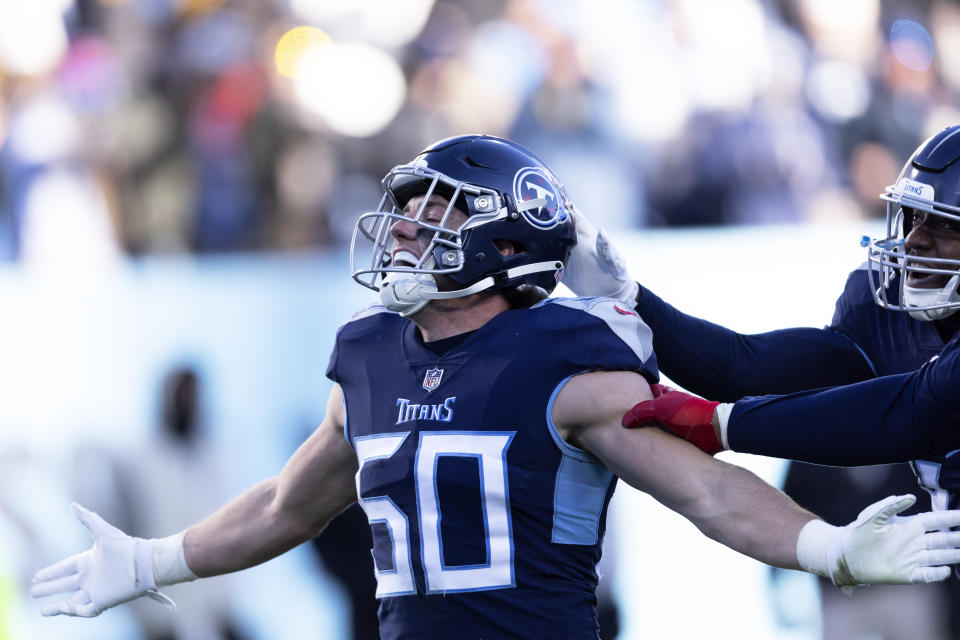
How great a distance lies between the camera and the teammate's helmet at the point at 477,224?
243cm

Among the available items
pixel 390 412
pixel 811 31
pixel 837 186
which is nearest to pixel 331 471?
pixel 390 412

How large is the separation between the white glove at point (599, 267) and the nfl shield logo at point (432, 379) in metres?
0.60

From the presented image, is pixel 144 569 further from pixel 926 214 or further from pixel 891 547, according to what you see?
pixel 926 214

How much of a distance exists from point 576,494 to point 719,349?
0.70 meters

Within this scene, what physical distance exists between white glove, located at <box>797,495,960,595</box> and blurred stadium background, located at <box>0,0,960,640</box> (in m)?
2.47

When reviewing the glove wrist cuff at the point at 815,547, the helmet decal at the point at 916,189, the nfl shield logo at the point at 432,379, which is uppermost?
the helmet decal at the point at 916,189

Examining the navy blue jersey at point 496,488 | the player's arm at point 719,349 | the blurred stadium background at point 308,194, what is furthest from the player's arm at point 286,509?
the blurred stadium background at point 308,194

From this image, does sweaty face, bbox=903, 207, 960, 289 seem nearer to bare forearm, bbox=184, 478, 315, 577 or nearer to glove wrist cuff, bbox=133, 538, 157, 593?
bare forearm, bbox=184, 478, 315, 577

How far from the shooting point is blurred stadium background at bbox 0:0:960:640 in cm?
482

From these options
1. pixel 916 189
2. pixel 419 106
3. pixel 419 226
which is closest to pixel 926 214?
pixel 916 189

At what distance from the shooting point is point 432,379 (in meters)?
2.38

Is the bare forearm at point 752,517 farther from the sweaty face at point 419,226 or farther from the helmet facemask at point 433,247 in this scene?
the sweaty face at point 419,226

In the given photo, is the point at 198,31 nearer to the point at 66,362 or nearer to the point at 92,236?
the point at 92,236

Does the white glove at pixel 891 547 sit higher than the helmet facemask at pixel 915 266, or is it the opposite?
the helmet facemask at pixel 915 266
